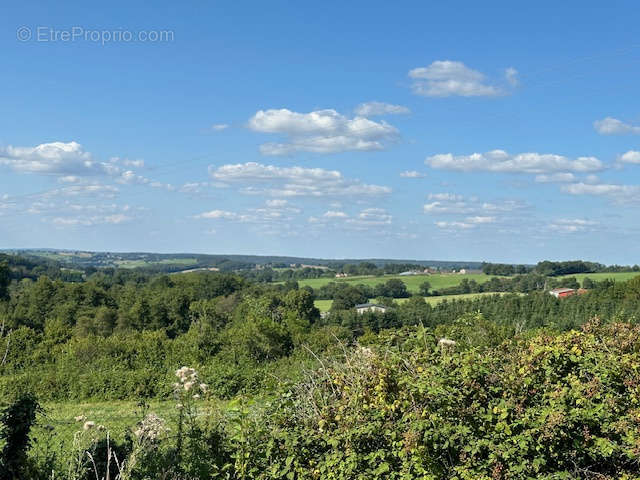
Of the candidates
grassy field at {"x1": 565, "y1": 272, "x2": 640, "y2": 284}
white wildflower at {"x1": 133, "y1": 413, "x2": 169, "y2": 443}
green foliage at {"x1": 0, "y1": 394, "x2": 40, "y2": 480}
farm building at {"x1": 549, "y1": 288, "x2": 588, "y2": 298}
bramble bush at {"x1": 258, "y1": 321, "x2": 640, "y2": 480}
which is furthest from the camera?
grassy field at {"x1": 565, "y1": 272, "x2": 640, "y2": 284}

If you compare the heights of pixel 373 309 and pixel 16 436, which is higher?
pixel 16 436

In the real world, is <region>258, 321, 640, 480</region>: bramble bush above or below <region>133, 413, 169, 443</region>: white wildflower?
above

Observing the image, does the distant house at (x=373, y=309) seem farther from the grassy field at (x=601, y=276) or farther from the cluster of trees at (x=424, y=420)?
the cluster of trees at (x=424, y=420)

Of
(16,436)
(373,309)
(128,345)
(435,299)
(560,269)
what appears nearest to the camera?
A: (16,436)

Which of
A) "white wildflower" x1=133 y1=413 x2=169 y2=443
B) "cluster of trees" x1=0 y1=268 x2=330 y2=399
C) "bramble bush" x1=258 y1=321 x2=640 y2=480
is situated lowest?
"cluster of trees" x1=0 y1=268 x2=330 y2=399

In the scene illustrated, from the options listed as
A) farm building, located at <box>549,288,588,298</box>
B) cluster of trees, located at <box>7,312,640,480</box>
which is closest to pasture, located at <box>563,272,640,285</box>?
farm building, located at <box>549,288,588,298</box>

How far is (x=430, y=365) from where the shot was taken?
561 cm

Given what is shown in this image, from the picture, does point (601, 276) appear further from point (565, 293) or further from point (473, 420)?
point (473, 420)

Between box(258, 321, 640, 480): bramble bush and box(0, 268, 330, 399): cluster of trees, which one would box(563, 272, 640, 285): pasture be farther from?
box(258, 321, 640, 480): bramble bush

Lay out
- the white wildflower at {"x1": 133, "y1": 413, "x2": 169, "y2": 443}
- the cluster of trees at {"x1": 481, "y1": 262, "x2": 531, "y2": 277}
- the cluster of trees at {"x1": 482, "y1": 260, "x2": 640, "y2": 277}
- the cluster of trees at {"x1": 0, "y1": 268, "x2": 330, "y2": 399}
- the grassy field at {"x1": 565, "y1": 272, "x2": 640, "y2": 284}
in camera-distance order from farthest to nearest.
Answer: the cluster of trees at {"x1": 481, "y1": 262, "x2": 531, "y2": 277} < the cluster of trees at {"x1": 482, "y1": 260, "x2": 640, "y2": 277} < the grassy field at {"x1": 565, "y1": 272, "x2": 640, "y2": 284} < the cluster of trees at {"x1": 0, "y1": 268, "x2": 330, "y2": 399} < the white wildflower at {"x1": 133, "y1": 413, "x2": 169, "y2": 443}

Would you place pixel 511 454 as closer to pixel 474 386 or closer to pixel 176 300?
pixel 474 386

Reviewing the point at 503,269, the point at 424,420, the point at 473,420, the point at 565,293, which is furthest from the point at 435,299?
the point at 424,420

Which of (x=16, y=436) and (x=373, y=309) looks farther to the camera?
(x=373, y=309)

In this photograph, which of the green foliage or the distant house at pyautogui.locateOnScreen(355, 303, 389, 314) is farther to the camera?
the distant house at pyautogui.locateOnScreen(355, 303, 389, 314)
